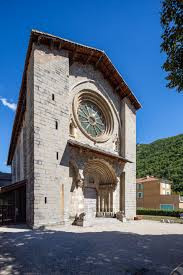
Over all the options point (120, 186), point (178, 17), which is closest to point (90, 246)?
point (178, 17)

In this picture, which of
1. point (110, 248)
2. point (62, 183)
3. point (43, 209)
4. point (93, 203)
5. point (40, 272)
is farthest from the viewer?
point (93, 203)

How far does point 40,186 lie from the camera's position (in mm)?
13156

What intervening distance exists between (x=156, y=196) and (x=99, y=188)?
901 inches

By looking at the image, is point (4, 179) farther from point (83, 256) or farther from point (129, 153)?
point (83, 256)

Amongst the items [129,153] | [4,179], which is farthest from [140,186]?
[4,179]

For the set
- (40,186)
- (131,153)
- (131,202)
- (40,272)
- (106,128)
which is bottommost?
(131,202)

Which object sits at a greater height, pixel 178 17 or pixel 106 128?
pixel 178 17

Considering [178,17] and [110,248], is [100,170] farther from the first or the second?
[178,17]

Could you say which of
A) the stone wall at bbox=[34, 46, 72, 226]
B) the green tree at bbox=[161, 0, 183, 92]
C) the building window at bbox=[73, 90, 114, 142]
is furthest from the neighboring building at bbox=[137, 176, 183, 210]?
the green tree at bbox=[161, 0, 183, 92]

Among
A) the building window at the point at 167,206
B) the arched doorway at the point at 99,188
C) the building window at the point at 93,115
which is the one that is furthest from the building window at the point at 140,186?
the building window at the point at 93,115

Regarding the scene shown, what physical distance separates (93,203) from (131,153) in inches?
243

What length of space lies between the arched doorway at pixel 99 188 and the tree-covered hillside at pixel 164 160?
37.8 m

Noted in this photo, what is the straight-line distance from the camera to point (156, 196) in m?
39.5

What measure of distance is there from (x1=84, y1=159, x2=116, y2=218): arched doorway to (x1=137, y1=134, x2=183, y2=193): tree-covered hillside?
37842mm
